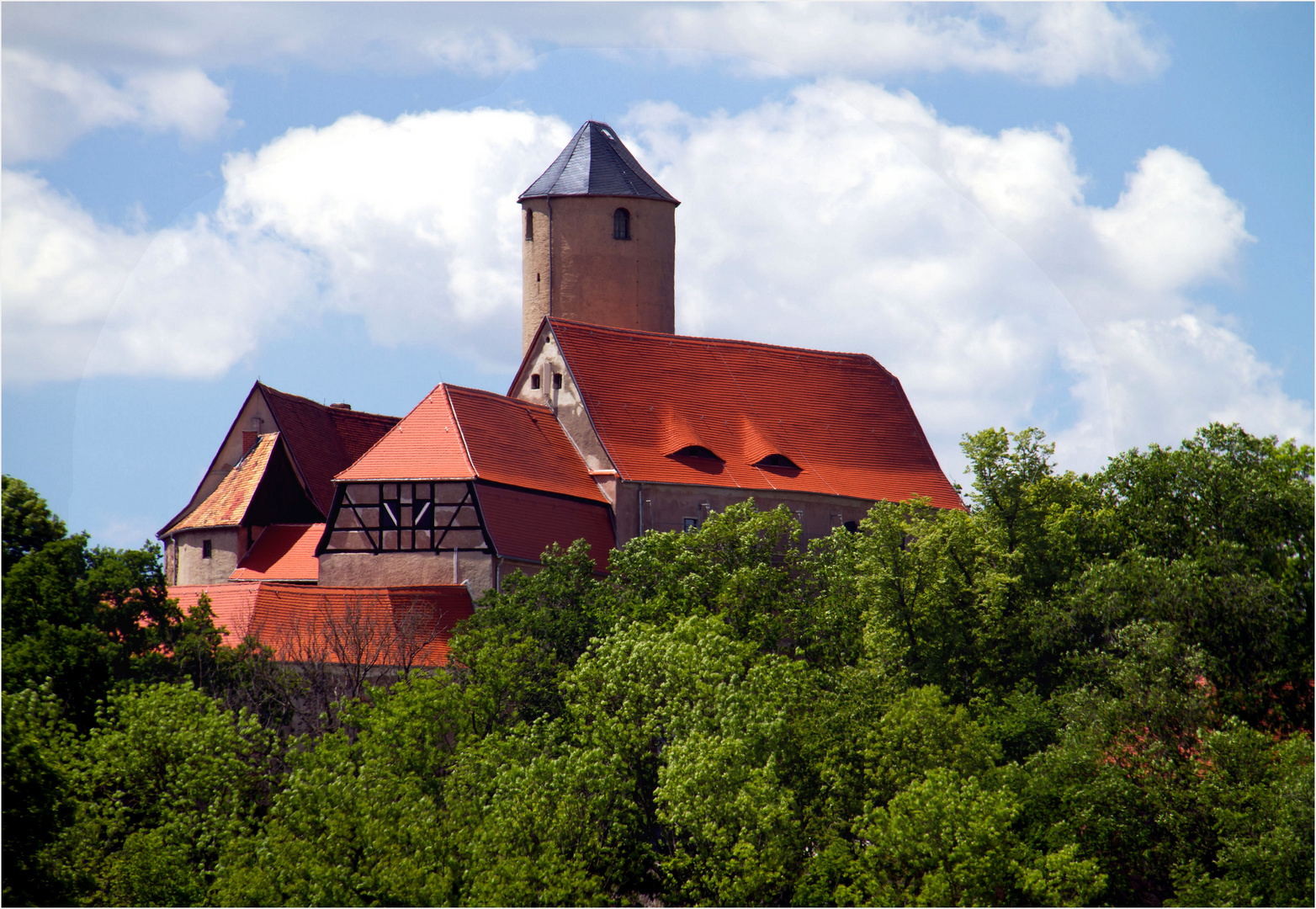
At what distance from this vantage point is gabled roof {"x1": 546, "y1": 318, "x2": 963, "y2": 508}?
2174 inches

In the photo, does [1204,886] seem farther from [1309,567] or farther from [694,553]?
[694,553]

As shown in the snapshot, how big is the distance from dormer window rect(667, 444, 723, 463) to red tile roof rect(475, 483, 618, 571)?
358 cm

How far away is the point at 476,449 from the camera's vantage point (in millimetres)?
50156

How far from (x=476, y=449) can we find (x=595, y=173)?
57.6ft

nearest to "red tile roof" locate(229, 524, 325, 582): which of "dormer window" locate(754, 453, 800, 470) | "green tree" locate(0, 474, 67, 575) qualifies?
"green tree" locate(0, 474, 67, 575)

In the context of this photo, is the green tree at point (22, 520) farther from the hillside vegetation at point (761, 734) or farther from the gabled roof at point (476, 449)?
the gabled roof at point (476, 449)

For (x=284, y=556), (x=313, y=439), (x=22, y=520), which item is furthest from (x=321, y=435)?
(x=22, y=520)

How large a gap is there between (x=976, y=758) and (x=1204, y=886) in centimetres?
529

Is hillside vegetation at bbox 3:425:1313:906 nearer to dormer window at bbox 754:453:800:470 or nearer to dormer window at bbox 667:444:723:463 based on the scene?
dormer window at bbox 667:444:723:463

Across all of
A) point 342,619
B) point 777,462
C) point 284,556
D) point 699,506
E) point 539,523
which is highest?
point 777,462

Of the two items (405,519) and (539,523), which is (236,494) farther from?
(539,523)

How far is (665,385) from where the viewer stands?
5756 cm

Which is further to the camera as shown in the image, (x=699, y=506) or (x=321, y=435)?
(x=321, y=435)

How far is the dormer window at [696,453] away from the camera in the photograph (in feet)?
182
